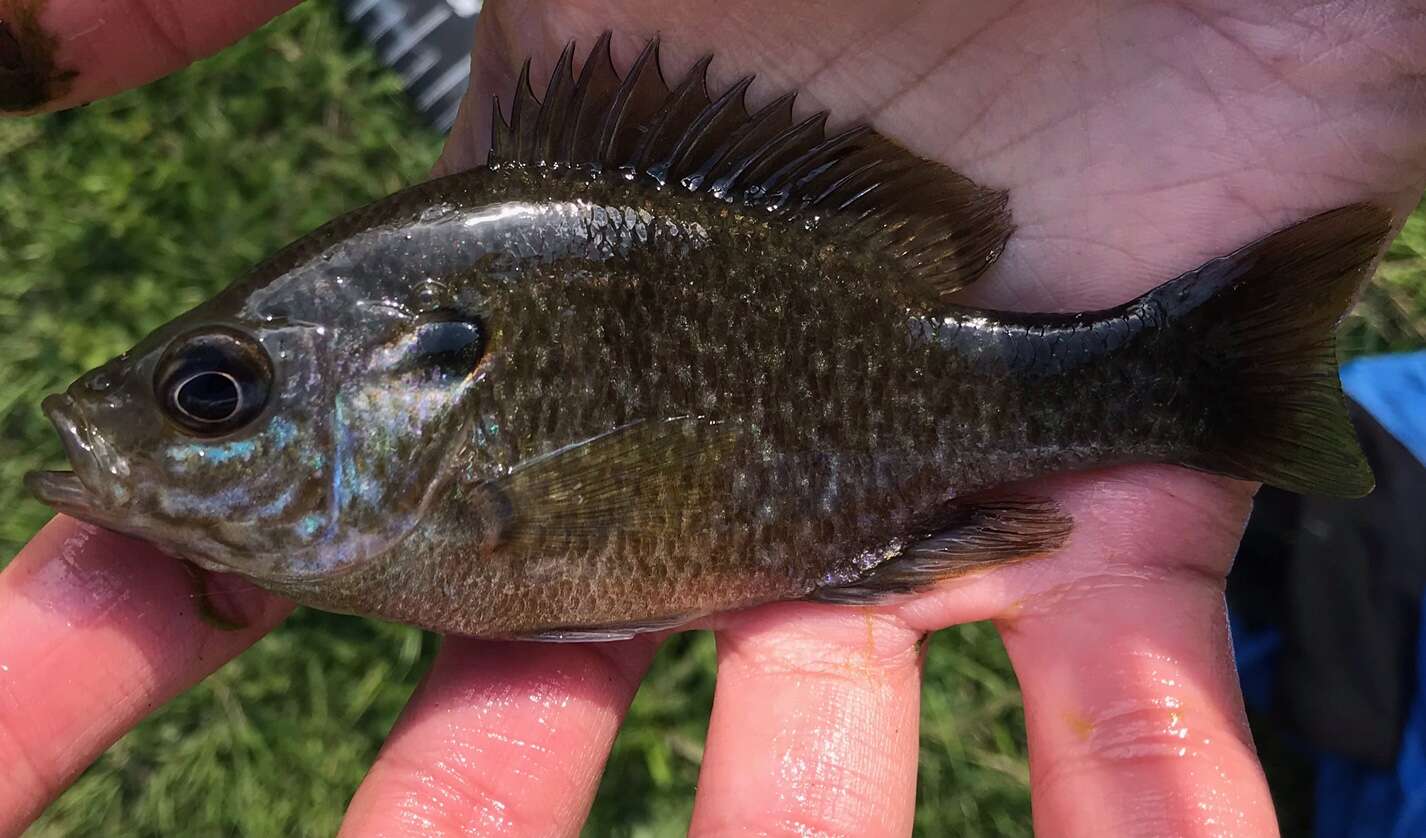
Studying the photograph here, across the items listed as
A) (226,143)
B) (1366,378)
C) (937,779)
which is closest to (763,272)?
(937,779)

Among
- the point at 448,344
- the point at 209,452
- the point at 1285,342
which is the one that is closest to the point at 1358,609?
the point at 1285,342

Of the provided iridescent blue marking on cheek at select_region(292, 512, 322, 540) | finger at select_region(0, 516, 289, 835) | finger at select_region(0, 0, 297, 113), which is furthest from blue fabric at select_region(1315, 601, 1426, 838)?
finger at select_region(0, 0, 297, 113)

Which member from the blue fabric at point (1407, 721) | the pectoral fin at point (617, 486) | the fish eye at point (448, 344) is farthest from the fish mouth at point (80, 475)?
the blue fabric at point (1407, 721)

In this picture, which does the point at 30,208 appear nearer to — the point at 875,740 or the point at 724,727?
the point at 724,727

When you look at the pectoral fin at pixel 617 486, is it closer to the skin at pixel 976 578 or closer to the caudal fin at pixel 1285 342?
the skin at pixel 976 578

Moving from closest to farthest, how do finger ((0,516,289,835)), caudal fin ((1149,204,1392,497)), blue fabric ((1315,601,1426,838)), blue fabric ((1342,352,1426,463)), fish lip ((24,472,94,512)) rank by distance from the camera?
fish lip ((24,472,94,512)), finger ((0,516,289,835)), caudal fin ((1149,204,1392,497)), blue fabric ((1315,601,1426,838)), blue fabric ((1342,352,1426,463))

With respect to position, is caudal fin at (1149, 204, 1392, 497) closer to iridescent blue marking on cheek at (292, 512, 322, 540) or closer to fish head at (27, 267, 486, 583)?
fish head at (27, 267, 486, 583)
